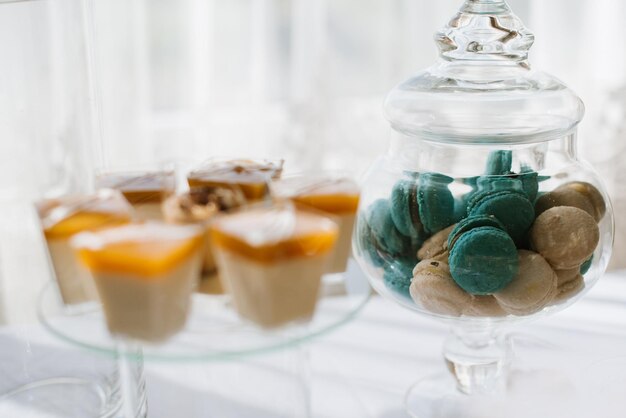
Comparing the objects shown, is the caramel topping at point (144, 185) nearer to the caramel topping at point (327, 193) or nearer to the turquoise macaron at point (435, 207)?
the caramel topping at point (327, 193)

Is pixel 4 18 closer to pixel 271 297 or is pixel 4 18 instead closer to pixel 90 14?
pixel 90 14

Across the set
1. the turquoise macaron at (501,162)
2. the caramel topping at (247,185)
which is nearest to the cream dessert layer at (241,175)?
the caramel topping at (247,185)

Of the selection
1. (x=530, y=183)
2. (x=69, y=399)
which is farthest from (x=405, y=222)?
(x=69, y=399)

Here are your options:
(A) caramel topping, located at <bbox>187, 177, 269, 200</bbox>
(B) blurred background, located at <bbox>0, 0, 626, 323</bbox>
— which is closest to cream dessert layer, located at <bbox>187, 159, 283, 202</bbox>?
(A) caramel topping, located at <bbox>187, 177, 269, 200</bbox>

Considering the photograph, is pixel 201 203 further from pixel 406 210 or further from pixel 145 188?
pixel 406 210

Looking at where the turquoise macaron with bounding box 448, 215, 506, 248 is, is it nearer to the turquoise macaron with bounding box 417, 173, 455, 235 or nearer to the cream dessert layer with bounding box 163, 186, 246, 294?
the turquoise macaron with bounding box 417, 173, 455, 235

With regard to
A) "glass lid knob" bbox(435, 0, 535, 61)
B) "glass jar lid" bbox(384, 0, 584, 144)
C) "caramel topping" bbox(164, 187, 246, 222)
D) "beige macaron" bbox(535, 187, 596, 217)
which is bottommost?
"beige macaron" bbox(535, 187, 596, 217)
